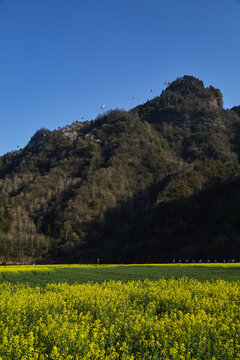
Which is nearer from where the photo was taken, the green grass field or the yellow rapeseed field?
the yellow rapeseed field

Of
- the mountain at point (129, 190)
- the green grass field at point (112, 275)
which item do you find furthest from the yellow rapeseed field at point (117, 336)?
the mountain at point (129, 190)

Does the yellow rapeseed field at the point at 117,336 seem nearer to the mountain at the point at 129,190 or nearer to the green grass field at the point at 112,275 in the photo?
the green grass field at the point at 112,275

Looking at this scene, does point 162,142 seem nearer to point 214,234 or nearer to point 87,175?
point 87,175

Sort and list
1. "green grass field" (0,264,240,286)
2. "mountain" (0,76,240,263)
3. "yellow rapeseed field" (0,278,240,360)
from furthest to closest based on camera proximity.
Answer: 1. "mountain" (0,76,240,263)
2. "green grass field" (0,264,240,286)
3. "yellow rapeseed field" (0,278,240,360)

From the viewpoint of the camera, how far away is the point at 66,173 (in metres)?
133

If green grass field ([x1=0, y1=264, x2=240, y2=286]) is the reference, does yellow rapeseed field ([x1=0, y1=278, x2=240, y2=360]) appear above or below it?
above

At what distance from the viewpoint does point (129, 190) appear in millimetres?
121062

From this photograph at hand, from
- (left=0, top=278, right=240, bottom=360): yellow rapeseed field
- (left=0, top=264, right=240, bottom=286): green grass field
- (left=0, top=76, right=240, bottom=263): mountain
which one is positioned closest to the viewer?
(left=0, top=278, right=240, bottom=360): yellow rapeseed field

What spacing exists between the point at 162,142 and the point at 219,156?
36.1 metres

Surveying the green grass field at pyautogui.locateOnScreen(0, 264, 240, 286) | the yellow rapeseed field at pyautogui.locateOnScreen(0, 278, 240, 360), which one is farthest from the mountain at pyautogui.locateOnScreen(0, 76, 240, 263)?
the yellow rapeseed field at pyautogui.locateOnScreen(0, 278, 240, 360)

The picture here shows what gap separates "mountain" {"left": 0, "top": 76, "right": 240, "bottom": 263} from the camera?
279ft

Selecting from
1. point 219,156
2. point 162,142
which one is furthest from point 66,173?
point 219,156

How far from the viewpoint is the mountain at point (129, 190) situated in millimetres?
85125

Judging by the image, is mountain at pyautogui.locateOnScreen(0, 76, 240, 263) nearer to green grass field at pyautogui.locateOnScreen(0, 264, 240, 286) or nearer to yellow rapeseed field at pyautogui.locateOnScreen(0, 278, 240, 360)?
green grass field at pyautogui.locateOnScreen(0, 264, 240, 286)
